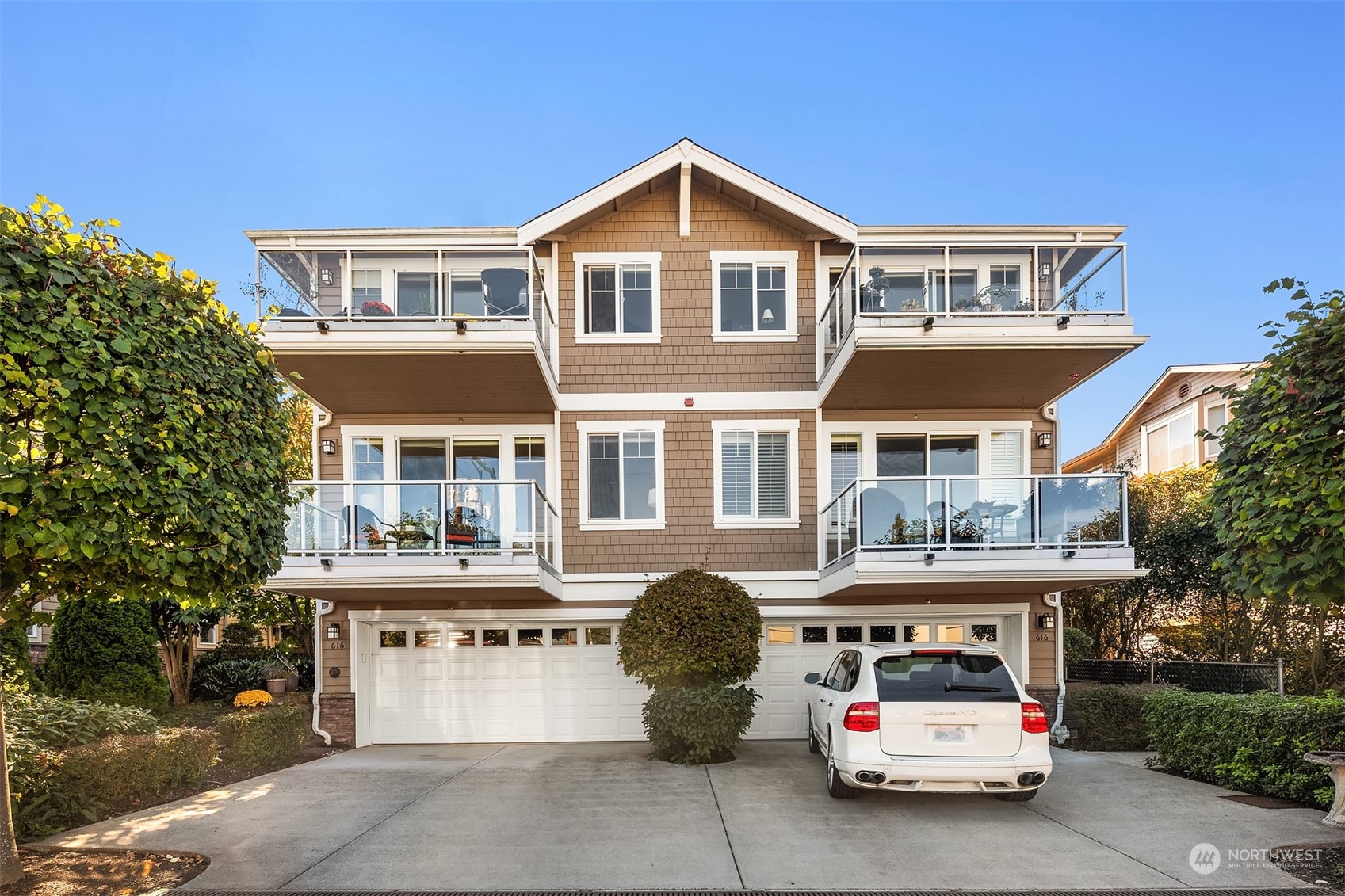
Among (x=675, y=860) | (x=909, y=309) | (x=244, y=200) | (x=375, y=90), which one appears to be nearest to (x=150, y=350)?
(x=675, y=860)

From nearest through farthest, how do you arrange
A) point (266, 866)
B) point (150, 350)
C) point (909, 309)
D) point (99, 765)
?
point (150, 350)
point (266, 866)
point (99, 765)
point (909, 309)

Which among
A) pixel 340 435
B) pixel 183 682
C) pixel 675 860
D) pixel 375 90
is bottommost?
pixel 183 682

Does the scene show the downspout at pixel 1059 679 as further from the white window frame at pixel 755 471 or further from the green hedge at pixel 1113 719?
the white window frame at pixel 755 471

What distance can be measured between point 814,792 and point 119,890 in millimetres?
6188

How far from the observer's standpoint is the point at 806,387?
1296 cm

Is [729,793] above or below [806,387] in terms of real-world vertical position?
below

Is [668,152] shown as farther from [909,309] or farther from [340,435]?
[340,435]

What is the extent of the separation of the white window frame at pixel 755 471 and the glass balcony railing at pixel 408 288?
3.35 m

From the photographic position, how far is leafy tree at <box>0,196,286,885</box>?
193 inches

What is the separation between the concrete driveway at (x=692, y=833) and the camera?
6133 mm

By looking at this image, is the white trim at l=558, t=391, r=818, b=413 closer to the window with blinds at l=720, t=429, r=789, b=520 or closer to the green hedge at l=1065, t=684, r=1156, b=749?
the window with blinds at l=720, t=429, r=789, b=520

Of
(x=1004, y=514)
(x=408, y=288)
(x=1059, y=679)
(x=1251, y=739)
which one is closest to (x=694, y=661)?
(x=1004, y=514)

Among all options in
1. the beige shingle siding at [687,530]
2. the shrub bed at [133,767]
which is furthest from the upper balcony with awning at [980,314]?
the shrub bed at [133,767]

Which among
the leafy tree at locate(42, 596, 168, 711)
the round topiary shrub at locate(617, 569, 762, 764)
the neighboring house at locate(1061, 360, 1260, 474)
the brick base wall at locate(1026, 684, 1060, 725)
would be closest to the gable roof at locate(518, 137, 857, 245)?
the round topiary shrub at locate(617, 569, 762, 764)
